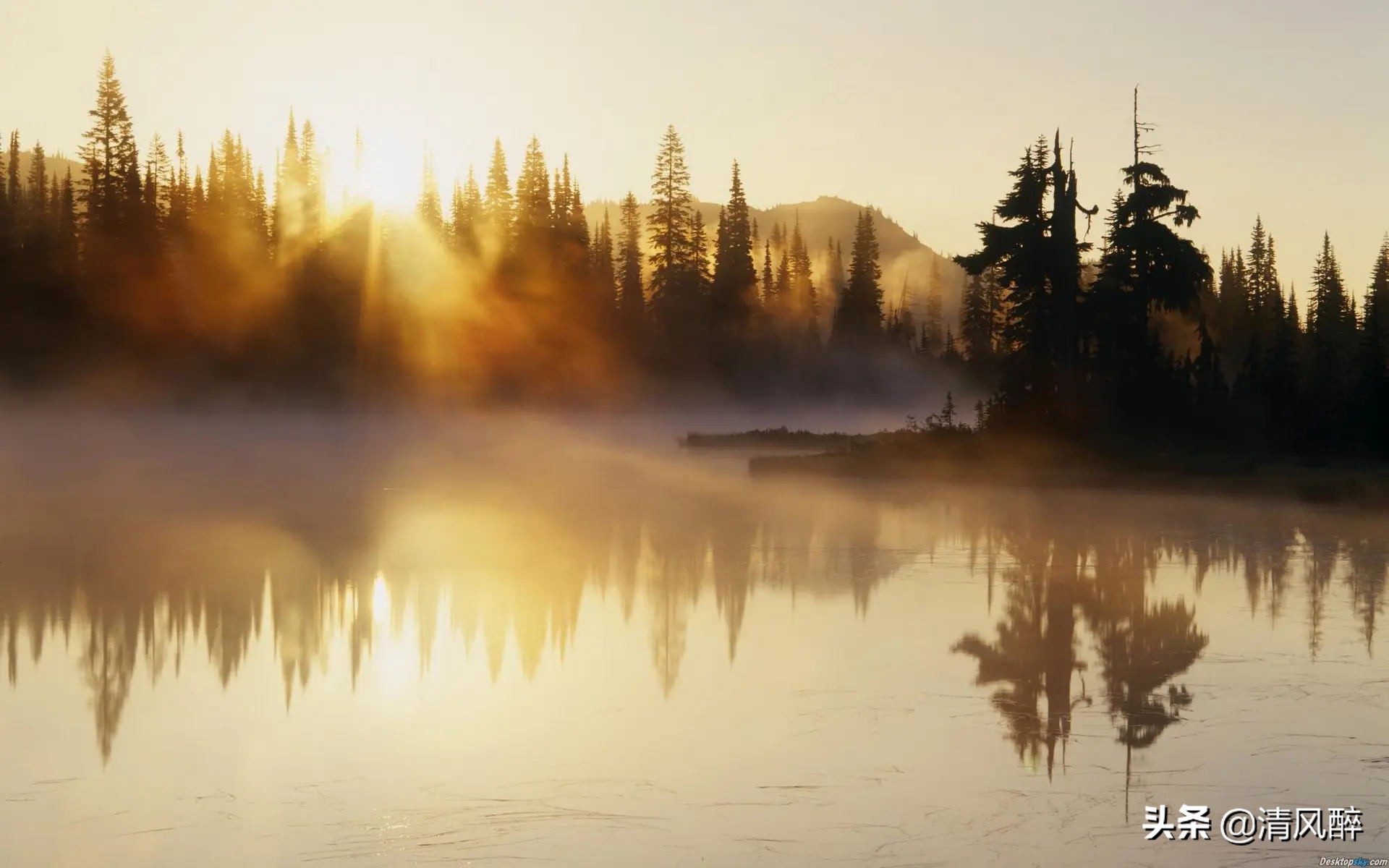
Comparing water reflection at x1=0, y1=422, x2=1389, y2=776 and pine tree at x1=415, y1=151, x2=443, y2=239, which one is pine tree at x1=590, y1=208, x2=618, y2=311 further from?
water reflection at x1=0, y1=422, x2=1389, y2=776

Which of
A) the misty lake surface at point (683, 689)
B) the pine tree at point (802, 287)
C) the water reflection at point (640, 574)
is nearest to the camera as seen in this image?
the misty lake surface at point (683, 689)

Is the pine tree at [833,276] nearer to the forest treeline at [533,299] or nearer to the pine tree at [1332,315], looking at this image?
the forest treeline at [533,299]

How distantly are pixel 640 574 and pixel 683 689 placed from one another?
24.9 ft

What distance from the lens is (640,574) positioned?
2131 centimetres

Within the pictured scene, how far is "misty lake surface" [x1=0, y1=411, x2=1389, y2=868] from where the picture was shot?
31.3ft

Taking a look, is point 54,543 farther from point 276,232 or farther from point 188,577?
point 276,232

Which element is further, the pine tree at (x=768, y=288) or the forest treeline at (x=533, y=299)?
the pine tree at (x=768, y=288)

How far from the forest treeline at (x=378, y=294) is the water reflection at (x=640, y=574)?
48549 millimetres

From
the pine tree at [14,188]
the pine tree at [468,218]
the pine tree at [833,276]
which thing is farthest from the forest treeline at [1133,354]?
the pine tree at [833,276]

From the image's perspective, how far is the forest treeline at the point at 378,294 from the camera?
264 feet

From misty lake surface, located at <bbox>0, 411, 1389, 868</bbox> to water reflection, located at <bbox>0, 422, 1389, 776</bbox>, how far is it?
9 cm

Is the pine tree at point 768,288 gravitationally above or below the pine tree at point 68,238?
above

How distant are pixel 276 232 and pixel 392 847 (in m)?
104

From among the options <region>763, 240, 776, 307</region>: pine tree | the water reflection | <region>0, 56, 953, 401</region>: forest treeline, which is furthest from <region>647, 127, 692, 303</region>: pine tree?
the water reflection
